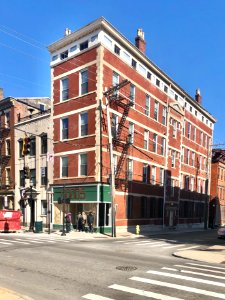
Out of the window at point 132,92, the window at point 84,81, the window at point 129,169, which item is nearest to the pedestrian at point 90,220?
the window at point 129,169

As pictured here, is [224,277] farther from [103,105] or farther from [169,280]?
[103,105]

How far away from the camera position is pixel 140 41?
40.8 m

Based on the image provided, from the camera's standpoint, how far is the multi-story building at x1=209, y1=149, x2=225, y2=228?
6191 centimetres

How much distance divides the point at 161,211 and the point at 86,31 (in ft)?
72.3

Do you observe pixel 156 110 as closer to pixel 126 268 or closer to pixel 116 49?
pixel 116 49

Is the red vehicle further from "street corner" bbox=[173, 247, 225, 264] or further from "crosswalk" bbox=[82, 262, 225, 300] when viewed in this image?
"crosswalk" bbox=[82, 262, 225, 300]

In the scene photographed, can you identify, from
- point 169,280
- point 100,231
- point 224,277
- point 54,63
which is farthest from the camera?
point 54,63

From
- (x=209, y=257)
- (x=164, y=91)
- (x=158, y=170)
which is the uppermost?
(x=164, y=91)

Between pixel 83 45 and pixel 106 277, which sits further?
pixel 83 45

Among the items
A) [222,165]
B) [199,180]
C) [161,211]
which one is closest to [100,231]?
[161,211]

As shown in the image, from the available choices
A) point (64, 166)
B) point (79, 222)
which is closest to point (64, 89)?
point (64, 166)

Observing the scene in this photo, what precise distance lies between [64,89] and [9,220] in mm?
13936

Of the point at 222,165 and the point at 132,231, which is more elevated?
the point at 222,165

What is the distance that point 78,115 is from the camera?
34.5 metres
